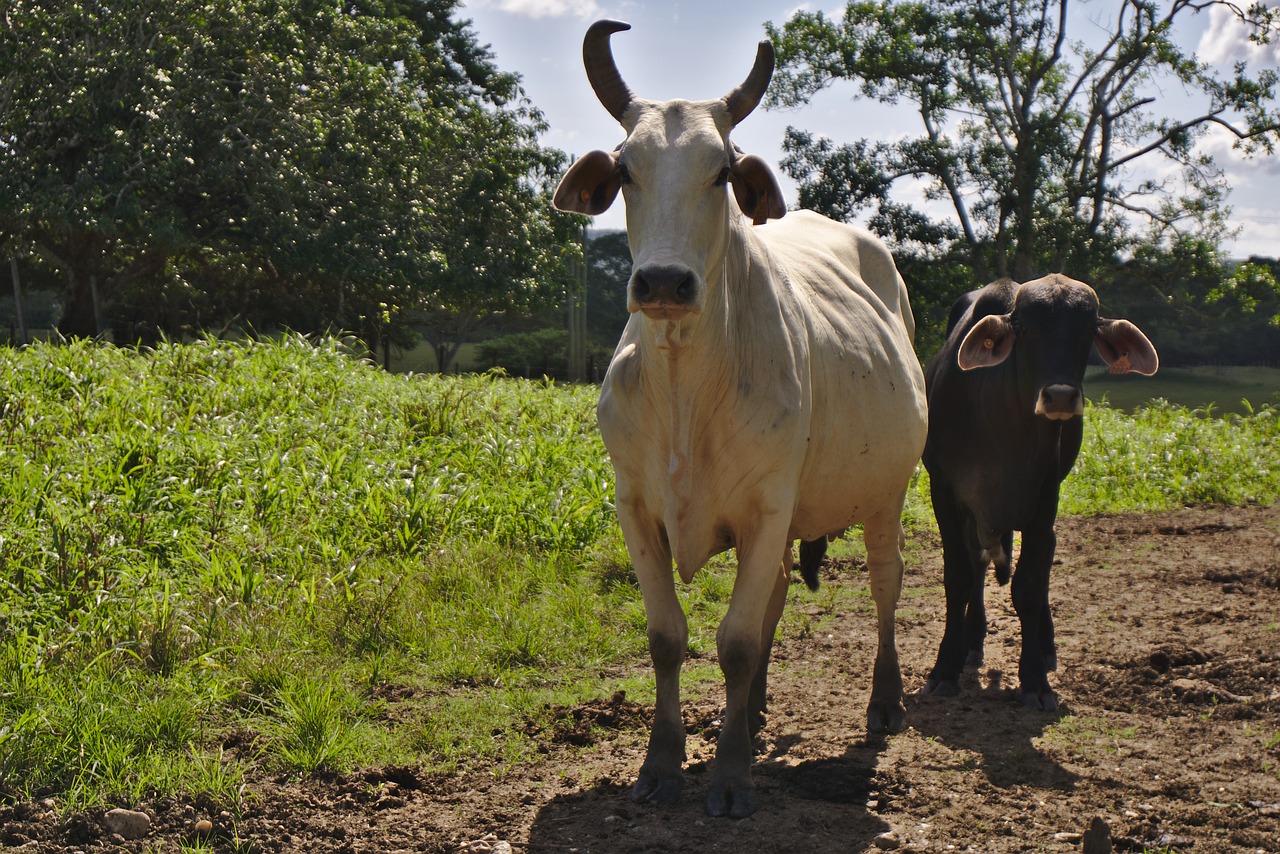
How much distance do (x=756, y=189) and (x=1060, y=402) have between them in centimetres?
168

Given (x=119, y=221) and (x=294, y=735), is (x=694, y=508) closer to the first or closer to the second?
(x=294, y=735)

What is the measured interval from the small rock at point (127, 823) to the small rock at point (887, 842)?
1.92 m

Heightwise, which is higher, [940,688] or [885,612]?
[885,612]

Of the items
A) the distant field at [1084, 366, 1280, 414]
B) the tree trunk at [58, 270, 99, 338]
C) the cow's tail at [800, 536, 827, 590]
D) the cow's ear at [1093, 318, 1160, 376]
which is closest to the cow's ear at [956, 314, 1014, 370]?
the cow's ear at [1093, 318, 1160, 376]

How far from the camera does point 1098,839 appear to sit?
9.62ft

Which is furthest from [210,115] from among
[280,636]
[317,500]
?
[280,636]

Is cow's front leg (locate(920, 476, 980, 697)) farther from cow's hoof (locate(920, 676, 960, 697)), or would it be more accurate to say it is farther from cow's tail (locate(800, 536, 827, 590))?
cow's tail (locate(800, 536, 827, 590))

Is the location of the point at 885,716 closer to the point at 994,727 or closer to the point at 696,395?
the point at 994,727

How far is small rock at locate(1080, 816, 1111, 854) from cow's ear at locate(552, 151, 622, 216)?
2149 millimetres

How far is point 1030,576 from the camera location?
4898mm

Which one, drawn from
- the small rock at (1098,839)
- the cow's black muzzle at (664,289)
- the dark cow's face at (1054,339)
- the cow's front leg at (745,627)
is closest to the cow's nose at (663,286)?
the cow's black muzzle at (664,289)

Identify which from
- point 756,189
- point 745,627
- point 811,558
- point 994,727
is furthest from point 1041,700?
point 756,189

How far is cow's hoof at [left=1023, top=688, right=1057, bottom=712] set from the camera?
457 centimetres

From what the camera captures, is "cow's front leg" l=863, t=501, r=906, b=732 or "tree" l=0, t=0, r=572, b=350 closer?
"cow's front leg" l=863, t=501, r=906, b=732
